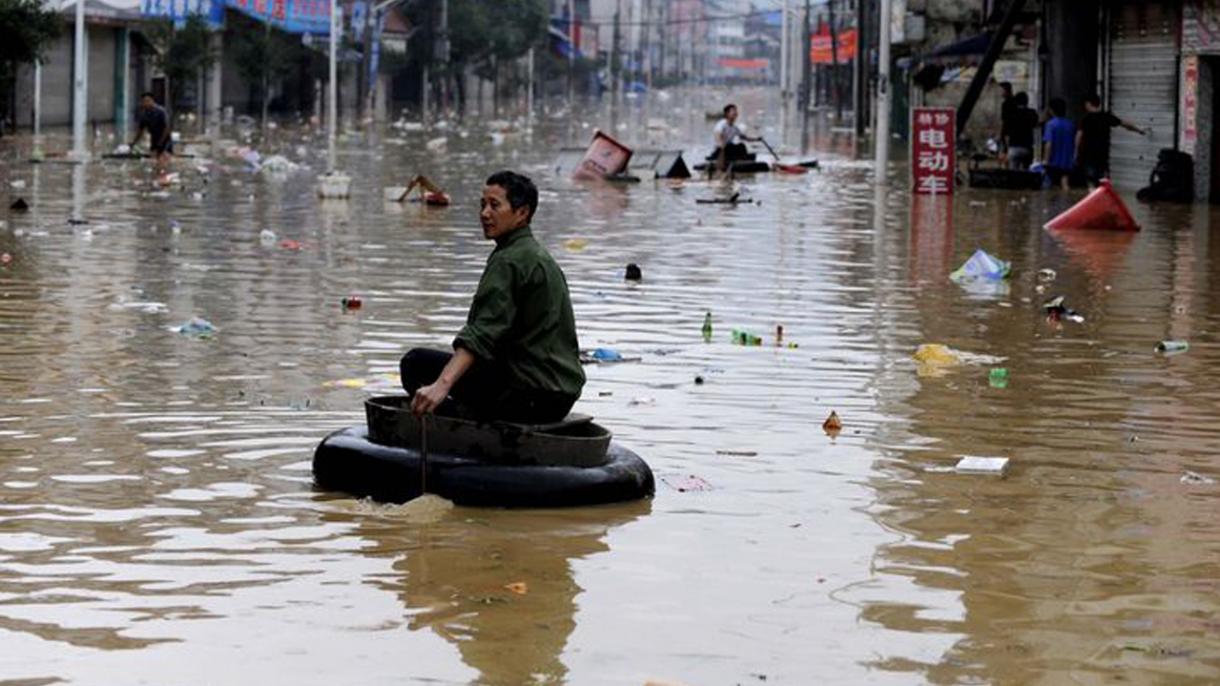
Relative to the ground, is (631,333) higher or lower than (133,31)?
lower

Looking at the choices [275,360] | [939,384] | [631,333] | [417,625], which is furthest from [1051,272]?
[417,625]

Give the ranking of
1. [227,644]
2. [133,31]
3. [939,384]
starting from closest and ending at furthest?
[227,644], [939,384], [133,31]

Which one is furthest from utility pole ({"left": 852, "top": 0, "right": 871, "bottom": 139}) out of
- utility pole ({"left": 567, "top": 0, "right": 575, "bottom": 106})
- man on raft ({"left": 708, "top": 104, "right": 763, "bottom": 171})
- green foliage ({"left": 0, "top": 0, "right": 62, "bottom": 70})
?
utility pole ({"left": 567, "top": 0, "right": 575, "bottom": 106})

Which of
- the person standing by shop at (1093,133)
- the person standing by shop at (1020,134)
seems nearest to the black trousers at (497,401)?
the person standing by shop at (1093,133)

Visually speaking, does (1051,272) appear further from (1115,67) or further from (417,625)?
(1115,67)

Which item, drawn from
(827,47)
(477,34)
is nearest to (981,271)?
(827,47)

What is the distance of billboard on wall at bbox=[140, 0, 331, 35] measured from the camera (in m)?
69.1

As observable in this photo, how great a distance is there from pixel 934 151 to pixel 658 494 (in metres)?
24.5

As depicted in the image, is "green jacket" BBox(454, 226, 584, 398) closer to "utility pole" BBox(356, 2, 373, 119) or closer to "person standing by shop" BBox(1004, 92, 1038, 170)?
"person standing by shop" BBox(1004, 92, 1038, 170)

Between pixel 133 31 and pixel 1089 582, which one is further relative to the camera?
pixel 133 31

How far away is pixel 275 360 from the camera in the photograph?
13891 millimetres

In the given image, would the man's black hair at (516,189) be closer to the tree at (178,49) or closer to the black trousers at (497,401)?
the black trousers at (497,401)

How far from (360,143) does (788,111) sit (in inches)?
1991

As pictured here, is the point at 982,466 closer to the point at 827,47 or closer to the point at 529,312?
the point at 529,312
